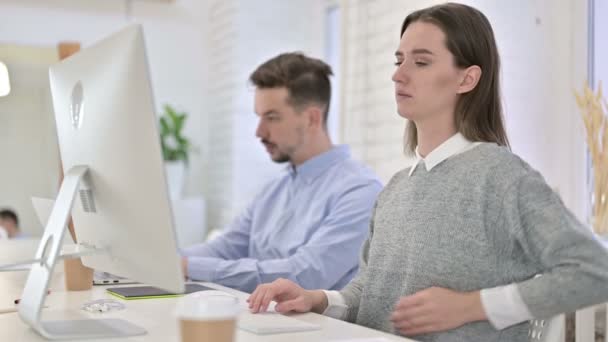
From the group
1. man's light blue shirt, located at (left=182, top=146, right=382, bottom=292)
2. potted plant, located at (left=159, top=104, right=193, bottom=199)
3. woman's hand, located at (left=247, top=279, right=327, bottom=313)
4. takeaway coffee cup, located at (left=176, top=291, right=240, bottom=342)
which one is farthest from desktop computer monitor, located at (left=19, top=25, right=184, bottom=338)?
potted plant, located at (left=159, top=104, right=193, bottom=199)

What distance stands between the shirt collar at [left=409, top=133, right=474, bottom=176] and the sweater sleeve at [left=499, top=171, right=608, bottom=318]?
9.1 inches

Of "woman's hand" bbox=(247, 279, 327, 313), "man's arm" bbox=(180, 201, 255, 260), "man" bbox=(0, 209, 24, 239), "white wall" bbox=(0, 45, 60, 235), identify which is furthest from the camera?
"man" bbox=(0, 209, 24, 239)

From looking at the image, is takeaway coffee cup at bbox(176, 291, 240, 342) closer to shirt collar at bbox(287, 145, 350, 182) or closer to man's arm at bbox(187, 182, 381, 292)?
man's arm at bbox(187, 182, 381, 292)

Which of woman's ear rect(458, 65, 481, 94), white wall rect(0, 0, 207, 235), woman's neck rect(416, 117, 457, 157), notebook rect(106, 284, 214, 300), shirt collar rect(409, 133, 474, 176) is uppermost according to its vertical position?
white wall rect(0, 0, 207, 235)

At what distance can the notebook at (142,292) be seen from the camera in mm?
1594

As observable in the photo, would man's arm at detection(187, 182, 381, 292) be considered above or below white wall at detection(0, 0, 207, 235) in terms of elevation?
below

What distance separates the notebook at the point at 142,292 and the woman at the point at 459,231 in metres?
0.29

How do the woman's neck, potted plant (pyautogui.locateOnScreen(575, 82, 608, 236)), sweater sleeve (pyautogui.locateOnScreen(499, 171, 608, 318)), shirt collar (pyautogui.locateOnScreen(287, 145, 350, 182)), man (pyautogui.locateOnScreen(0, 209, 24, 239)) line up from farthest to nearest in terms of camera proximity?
man (pyautogui.locateOnScreen(0, 209, 24, 239)) → shirt collar (pyautogui.locateOnScreen(287, 145, 350, 182)) → potted plant (pyautogui.locateOnScreen(575, 82, 608, 236)) → the woman's neck → sweater sleeve (pyautogui.locateOnScreen(499, 171, 608, 318))

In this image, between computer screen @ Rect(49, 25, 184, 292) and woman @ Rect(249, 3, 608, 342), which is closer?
computer screen @ Rect(49, 25, 184, 292)

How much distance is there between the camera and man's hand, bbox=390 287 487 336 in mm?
1294

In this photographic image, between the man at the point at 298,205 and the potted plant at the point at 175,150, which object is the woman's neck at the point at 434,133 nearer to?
the man at the point at 298,205

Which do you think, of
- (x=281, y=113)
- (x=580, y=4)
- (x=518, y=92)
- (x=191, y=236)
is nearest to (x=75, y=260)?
(x=281, y=113)

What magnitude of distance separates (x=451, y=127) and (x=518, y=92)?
4.19ft

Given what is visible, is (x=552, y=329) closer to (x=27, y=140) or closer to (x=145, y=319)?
(x=145, y=319)
